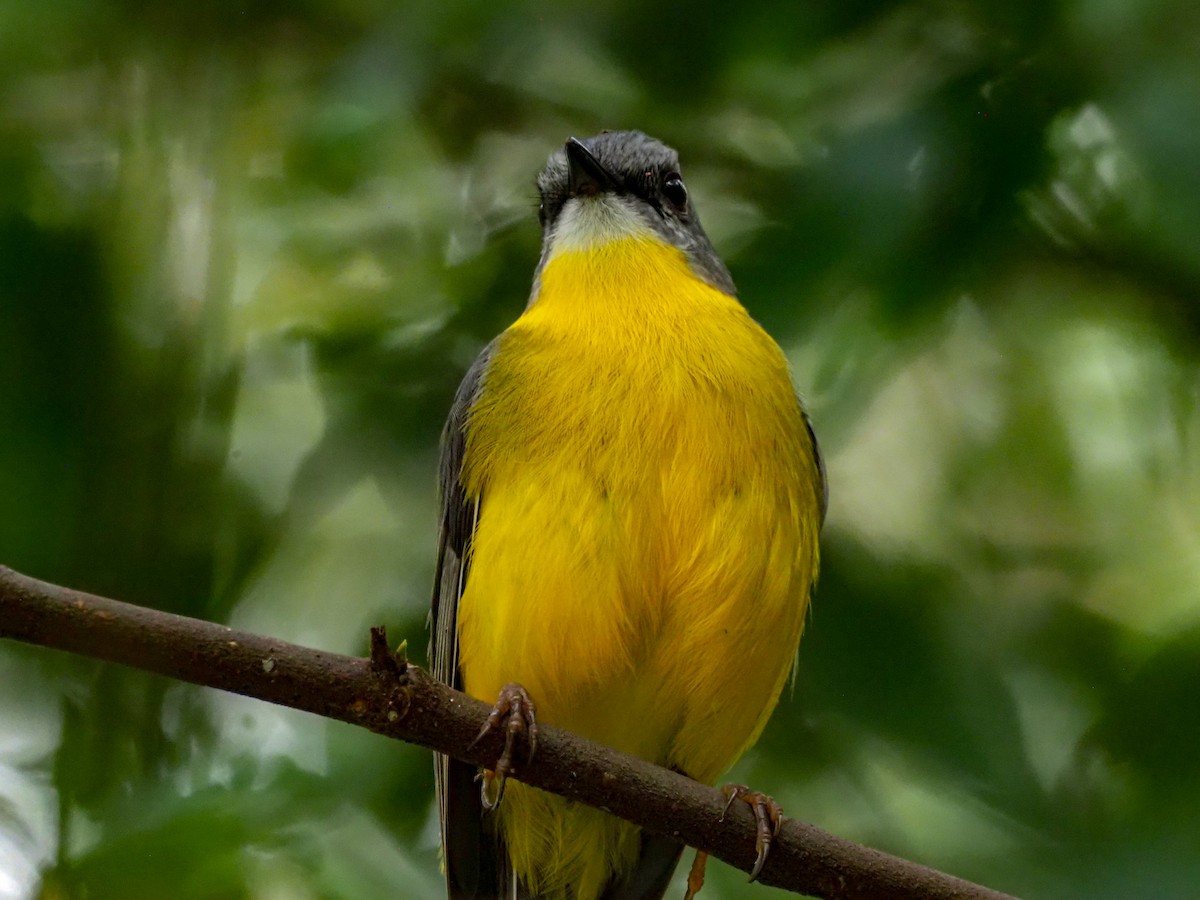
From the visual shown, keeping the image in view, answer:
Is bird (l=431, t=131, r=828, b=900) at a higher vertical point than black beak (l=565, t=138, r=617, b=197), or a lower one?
lower

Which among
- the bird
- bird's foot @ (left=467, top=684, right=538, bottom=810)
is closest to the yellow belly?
the bird

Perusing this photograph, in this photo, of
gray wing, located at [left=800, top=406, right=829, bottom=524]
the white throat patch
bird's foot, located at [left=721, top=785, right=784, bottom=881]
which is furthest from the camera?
the white throat patch

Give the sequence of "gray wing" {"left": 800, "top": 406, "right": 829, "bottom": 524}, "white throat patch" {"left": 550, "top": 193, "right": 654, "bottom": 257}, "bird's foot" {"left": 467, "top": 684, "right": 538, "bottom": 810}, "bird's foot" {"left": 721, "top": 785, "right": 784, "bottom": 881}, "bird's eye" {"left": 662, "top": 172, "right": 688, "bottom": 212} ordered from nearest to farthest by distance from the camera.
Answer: "bird's foot" {"left": 467, "top": 684, "right": 538, "bottom": 810} → "bird's foot" {"left": 721, "top": 785, "right": 784, "bottom": 881} → "gray wing" {"left": 800, "top": 406, "right": 829, "bottom": 524} → "white throat patch" {"left": 550, "top": 193, "right": 654, "bottom": 257} → "bird's eye" {"left": 662, "top": 172, "right": 688, "bottom": 212}

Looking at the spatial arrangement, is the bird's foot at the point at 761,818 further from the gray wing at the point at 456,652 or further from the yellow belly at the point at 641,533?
the gray wing at the point at 456,652

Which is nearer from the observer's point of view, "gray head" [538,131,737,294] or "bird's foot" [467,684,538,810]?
"bird's foot" [467,684,538,810]

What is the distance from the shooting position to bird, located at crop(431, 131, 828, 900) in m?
3.60

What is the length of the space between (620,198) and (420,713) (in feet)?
6.69

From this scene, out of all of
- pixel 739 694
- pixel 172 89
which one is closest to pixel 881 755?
pixel 739 694

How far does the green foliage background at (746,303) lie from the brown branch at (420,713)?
953mm

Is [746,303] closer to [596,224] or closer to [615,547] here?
[596,224]

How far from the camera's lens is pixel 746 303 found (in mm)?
4621

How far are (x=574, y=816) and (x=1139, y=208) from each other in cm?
228

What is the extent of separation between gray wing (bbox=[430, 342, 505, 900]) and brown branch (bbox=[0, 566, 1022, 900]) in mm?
809

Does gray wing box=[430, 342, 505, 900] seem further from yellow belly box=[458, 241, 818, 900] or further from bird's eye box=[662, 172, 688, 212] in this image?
bird's eye box=[662, 172, 688, 212]
